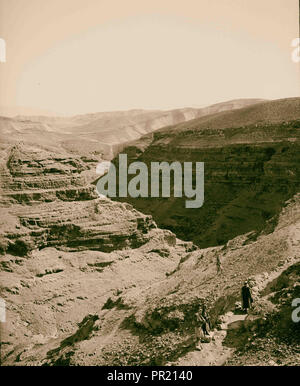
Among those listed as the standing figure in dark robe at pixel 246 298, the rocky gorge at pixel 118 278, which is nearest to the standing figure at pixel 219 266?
the rocky gorge at pixel 118 278

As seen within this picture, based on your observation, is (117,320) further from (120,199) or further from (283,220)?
(120,199)

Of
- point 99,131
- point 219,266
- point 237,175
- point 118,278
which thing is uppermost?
point 99,131

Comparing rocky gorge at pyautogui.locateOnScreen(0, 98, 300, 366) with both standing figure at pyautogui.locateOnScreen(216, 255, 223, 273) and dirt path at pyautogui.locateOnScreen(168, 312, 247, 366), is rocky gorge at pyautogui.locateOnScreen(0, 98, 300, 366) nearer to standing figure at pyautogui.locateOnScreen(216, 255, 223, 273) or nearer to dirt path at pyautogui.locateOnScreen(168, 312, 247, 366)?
dirt path at pyautogui.locateOnScreen(168, 312, 247, 366)

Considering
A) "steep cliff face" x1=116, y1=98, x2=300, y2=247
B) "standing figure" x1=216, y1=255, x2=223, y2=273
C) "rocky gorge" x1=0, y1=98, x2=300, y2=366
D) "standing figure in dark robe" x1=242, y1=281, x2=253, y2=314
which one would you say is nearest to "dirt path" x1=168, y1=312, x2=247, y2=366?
"rocky gorge" x1=0, y1=98, x2=300, y2=366

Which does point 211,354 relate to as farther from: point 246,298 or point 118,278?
point 118,278

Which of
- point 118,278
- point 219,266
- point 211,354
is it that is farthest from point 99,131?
point 211,354

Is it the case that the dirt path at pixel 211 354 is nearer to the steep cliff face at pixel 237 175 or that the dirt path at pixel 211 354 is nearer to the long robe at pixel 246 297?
the long robe at pixel 246 297
